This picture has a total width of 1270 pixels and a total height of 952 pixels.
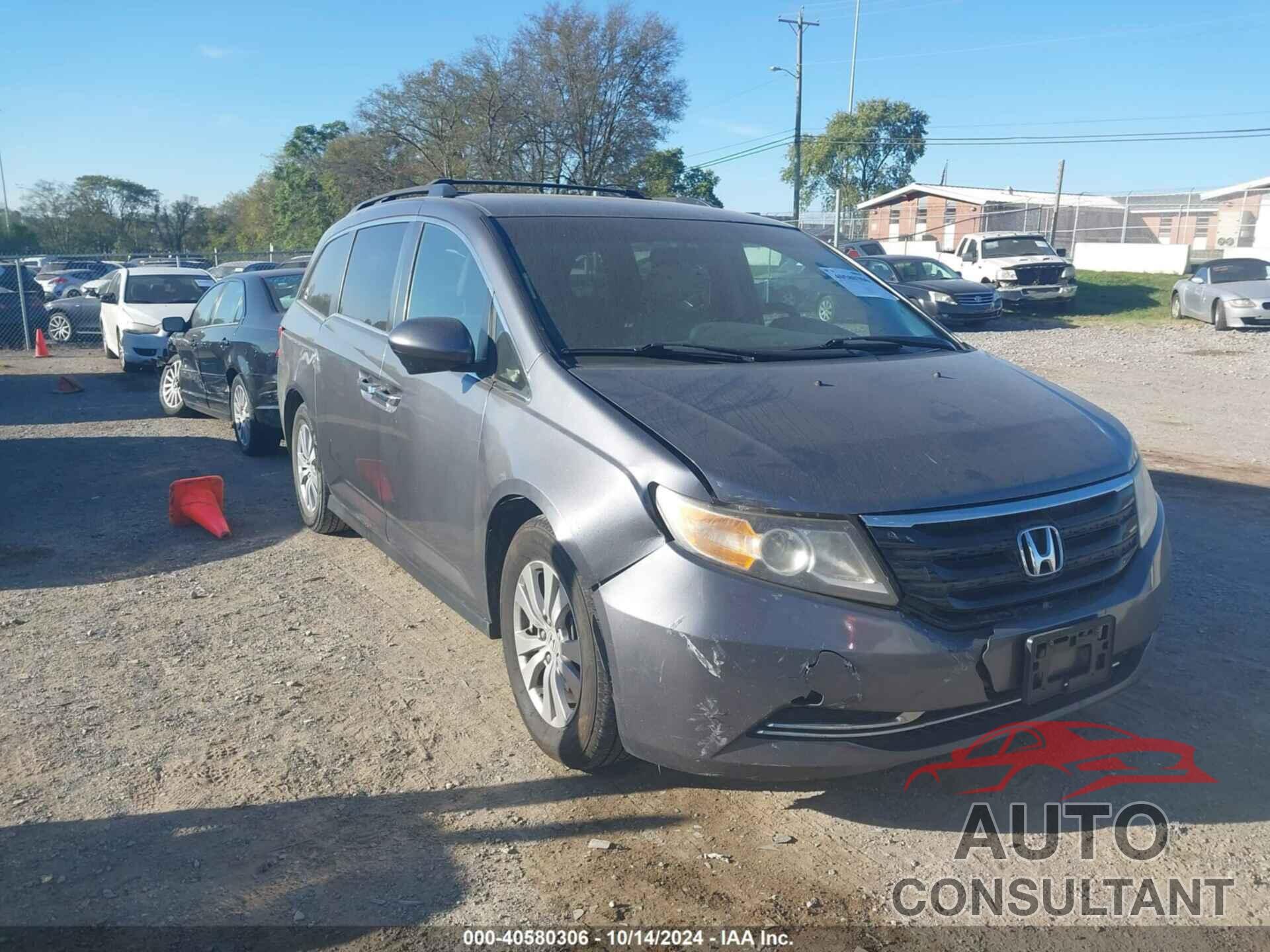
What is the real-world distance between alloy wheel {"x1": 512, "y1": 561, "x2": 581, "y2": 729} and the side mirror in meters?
0.84

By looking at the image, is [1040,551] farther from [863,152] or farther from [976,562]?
[863,152]

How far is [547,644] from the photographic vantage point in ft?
11.7

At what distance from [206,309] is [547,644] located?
8.35 metres

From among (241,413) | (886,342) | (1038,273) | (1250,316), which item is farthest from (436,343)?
(1038,273)

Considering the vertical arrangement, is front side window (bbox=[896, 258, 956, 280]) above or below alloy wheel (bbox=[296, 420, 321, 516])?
above

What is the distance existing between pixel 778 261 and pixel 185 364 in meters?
8.01

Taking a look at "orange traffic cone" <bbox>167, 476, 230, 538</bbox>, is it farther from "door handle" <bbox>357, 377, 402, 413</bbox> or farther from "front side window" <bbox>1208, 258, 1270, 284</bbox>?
"front side window" <bbox>1208, 258, 1270, 284</bbox>

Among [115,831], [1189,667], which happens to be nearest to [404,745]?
[115,831]

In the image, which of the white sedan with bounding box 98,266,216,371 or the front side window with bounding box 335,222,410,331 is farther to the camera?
the white sedan with bounding box 98,266,216,371

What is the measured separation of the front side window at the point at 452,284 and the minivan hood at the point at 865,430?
60 centimetres

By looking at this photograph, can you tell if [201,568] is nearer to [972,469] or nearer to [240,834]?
[240,834]

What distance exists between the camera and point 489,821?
3.33 meters

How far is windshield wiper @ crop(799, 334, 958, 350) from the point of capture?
419 centimetres

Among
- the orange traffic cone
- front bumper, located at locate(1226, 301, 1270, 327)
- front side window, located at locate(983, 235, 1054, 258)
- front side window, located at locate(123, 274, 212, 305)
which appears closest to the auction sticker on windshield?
the orange traffic cone
